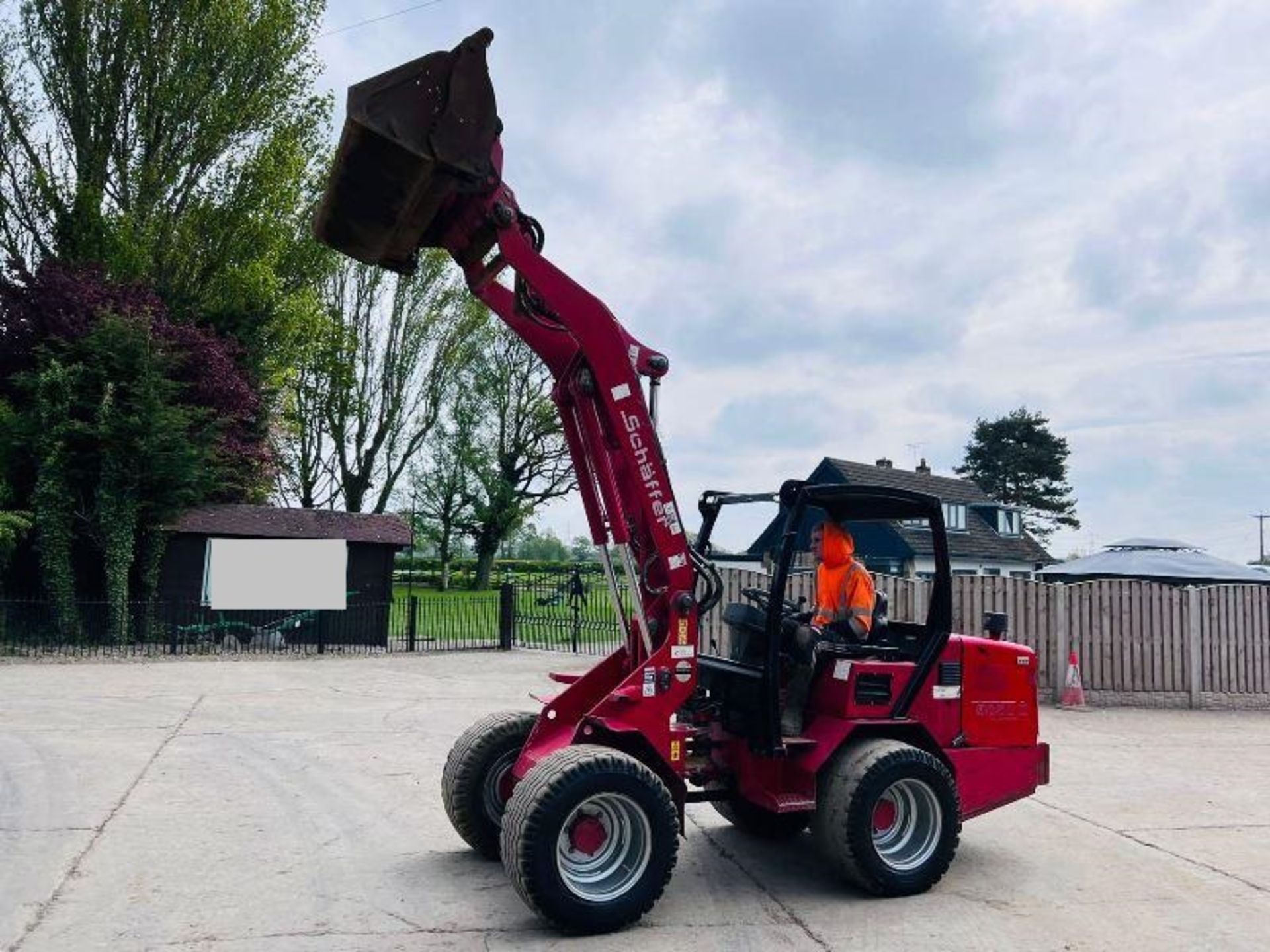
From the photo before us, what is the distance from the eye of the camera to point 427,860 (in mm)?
6730

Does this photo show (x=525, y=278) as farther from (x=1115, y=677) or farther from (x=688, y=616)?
(x=1115, y=677)

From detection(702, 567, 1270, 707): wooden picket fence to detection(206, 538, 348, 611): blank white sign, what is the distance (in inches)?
412

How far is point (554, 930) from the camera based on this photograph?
17.8 ft

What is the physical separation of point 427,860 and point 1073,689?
407 inches

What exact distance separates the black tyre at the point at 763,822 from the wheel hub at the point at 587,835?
1.79 meters

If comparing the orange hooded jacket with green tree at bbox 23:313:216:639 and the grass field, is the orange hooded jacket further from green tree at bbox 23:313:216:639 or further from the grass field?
green tree at bbox 23:313:216:639

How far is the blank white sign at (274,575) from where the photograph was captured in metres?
21.6

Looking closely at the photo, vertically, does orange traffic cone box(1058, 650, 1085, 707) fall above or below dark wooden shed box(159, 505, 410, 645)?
below

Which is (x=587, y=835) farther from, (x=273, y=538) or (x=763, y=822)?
(x=273, y=538)

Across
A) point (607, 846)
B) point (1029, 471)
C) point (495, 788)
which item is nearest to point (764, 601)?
point (607, 846)

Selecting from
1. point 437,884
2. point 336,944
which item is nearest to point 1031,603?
Answer: point 437,884

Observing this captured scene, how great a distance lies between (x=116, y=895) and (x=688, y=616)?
338cm

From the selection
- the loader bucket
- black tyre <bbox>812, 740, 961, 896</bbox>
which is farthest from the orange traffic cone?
the loader bucket

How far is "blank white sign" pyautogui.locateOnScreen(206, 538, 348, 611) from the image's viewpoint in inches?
850
